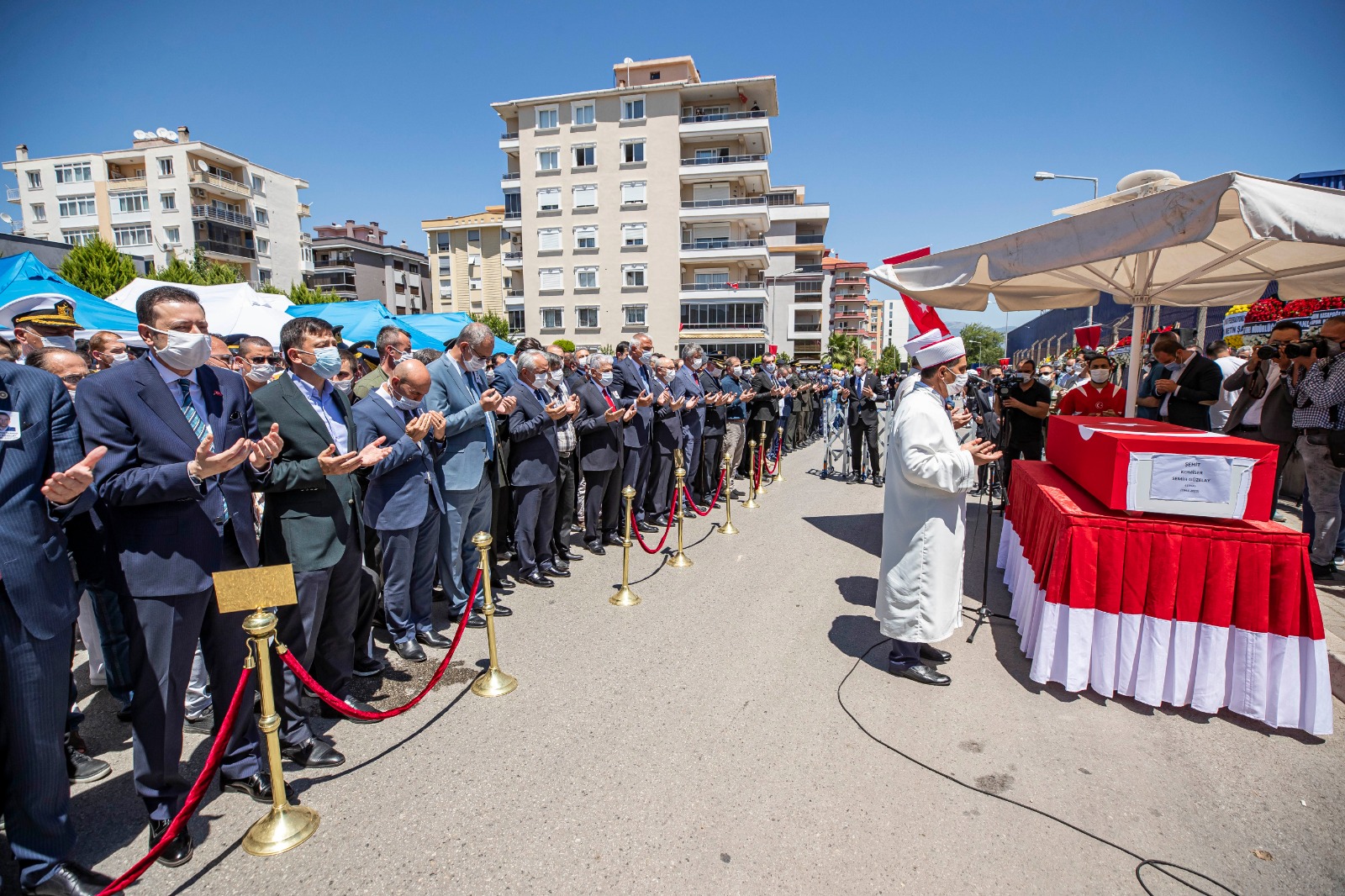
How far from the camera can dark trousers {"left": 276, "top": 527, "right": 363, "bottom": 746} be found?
3.29 m

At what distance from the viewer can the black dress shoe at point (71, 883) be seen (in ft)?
7.84

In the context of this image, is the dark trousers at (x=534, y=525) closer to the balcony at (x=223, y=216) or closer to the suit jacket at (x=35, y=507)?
the suit jacket at (x=35, y=507)

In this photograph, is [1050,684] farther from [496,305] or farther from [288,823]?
[496,305]

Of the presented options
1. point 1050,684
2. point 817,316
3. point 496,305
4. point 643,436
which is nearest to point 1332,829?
point 1050,684

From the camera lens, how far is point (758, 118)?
41906mm

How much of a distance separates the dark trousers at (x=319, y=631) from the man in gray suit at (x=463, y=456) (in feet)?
4.20

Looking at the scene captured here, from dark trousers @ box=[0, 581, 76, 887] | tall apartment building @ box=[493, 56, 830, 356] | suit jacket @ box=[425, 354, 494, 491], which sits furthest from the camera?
tall apartment building @ box=[493, 56, 830, 356]

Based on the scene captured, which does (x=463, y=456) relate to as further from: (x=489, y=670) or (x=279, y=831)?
(x=279, y=831)

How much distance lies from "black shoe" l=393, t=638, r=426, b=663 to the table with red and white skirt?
428 cm

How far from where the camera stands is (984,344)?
122 metres

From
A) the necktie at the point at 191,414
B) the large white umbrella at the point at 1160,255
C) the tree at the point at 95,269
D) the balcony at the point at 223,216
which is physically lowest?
the necktie at the point at 191,414

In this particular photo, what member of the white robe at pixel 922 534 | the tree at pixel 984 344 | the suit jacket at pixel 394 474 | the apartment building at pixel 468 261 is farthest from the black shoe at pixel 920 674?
the tree at pixel 984 344

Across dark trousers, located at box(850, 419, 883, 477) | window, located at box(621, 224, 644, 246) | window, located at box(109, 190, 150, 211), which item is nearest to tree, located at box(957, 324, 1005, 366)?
window, located at box(621, 224, 644, 246)

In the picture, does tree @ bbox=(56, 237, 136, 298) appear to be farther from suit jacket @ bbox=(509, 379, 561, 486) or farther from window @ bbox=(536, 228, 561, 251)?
suit jacket @ bbox=(509, 379, 561, 486)
